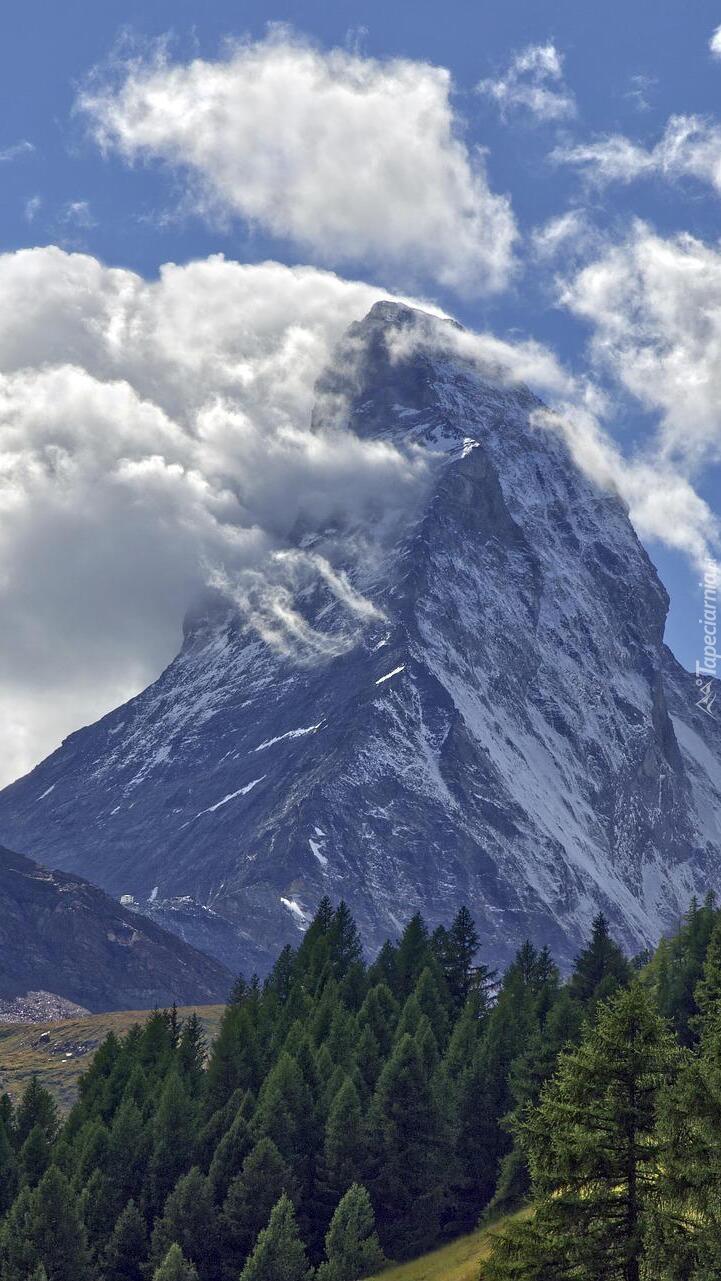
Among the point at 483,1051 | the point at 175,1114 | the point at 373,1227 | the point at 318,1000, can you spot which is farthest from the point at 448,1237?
the point at 318,1000

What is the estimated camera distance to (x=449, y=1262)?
81.3 m

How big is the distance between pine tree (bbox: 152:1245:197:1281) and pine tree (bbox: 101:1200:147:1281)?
5.89 m

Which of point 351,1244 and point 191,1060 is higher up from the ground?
point 191,1060

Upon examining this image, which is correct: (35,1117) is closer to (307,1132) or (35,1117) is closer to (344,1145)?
(307,1132)

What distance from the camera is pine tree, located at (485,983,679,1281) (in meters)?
47.8

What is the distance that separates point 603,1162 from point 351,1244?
1409 inches

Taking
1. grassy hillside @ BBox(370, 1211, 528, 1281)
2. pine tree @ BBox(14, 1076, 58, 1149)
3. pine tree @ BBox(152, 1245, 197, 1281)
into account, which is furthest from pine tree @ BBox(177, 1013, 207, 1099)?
grassy hillside @ BBox(370, 1211, 528, 1281)

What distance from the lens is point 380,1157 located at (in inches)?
3423

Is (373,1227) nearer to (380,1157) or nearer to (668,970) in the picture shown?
(380,1157)

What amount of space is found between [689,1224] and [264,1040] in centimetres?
6073

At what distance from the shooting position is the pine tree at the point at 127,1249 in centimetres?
8638

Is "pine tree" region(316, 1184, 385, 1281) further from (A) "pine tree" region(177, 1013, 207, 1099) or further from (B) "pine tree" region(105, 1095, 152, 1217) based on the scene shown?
(A) "pine tree" region(177, 1013, 207, 1099)

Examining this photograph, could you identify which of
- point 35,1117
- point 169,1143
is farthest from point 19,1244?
point 35,1117

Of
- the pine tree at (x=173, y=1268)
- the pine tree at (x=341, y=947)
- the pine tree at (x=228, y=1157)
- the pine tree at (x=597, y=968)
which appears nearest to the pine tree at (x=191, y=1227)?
the pine tree at (x=228, y=1157)
